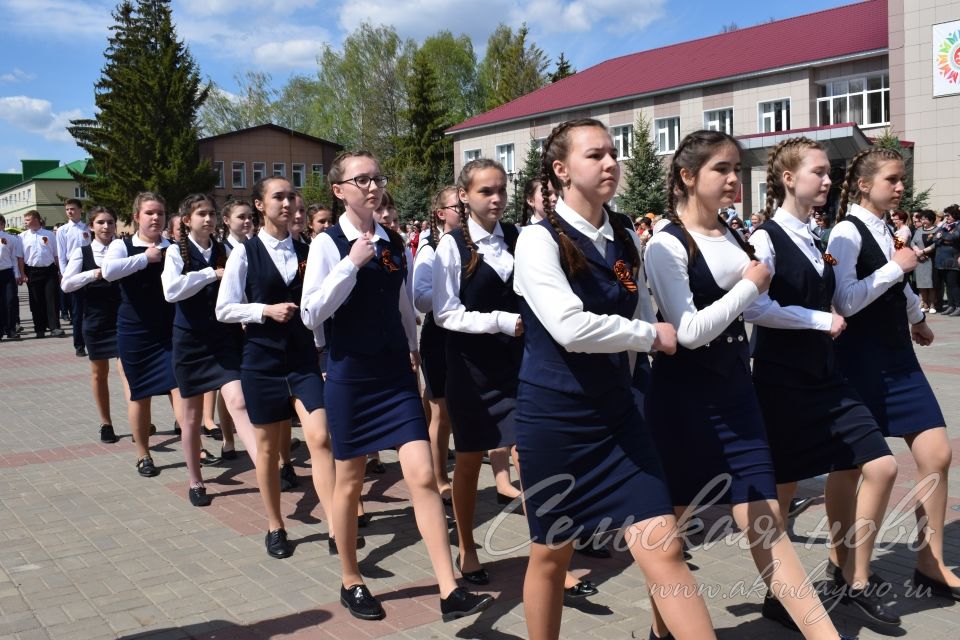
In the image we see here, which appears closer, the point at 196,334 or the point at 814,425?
the point at 814,425

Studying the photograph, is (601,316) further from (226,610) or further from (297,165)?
(297,165)

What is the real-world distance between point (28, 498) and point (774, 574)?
18.0 ft

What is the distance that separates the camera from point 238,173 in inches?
2544

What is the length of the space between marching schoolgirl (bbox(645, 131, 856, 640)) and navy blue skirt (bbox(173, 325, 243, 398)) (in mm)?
3741

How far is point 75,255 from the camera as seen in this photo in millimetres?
8922

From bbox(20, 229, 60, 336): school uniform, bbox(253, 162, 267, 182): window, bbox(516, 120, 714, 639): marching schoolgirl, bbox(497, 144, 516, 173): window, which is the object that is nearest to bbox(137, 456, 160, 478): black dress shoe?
bbox(516, 120, 714, 639): marching schoolgirl

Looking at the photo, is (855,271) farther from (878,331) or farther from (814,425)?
(814,425)

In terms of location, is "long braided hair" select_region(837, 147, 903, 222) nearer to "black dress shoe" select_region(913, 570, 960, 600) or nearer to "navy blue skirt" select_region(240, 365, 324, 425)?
"black dress shoe" select_region(913, 570, 960, 600)

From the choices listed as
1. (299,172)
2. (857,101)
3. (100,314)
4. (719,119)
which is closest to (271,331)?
(100,314)

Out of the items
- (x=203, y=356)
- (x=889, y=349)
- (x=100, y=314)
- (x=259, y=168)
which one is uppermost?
A: (x=259, y=168)

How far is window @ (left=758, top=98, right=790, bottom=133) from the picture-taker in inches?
1470

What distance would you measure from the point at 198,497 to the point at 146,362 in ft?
4.76

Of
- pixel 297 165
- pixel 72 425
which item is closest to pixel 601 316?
pixel 72 425

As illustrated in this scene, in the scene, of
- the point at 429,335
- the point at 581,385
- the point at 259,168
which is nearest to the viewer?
the point at 581,385
